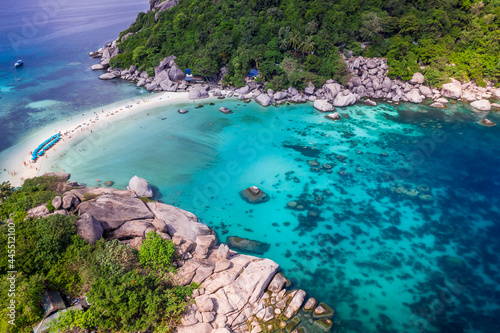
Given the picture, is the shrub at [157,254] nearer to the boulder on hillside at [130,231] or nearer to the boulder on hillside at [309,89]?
the boulder on hillside at [130,231]

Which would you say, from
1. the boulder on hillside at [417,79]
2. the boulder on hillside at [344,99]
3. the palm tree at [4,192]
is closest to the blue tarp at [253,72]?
the boulder on hillside at [344,99]

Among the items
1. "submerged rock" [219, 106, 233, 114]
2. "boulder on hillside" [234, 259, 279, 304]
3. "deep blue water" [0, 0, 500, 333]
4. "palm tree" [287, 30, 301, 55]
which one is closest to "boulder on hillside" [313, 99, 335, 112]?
"deep blue water" [0, 0, 500, 333]

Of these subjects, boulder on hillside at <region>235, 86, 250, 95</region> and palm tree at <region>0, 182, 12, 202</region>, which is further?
boulder on hillside at <region>235, 86, 250, 95</region>

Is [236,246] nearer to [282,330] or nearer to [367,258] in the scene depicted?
[282,330]

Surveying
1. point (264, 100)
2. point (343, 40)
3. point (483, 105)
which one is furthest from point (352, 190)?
point (343, 40)

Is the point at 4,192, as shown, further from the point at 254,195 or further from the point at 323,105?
the point at 323,105

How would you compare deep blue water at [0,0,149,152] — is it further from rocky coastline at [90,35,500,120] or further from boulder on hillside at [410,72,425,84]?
boulder on hillside at [410,72,425,84]
